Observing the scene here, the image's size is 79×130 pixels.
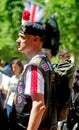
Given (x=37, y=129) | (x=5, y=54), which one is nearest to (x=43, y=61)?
(x=37, y=129)

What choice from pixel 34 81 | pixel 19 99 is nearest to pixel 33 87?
pixel 34 81

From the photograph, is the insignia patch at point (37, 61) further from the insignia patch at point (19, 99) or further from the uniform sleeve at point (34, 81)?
the insignia patch at point (19, 99)

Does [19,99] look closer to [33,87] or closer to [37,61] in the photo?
[33,87]

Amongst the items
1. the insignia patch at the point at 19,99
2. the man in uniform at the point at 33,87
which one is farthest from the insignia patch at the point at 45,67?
the insignia patch at the point at 19,99

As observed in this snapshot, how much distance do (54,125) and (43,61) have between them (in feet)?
1.74

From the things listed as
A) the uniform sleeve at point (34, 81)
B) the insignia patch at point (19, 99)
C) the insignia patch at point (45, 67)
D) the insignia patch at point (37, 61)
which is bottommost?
the insignia patch at point (19, 99)

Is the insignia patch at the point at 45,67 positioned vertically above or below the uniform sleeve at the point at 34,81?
above

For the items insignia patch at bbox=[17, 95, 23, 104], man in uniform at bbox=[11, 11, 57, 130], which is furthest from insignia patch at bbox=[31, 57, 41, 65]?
insignia patch at bbox=[17, 95, 23, 104]

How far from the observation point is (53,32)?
4160mm

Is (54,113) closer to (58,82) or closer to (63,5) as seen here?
(58,82)

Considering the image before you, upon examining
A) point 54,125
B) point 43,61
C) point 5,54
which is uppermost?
point 43,61

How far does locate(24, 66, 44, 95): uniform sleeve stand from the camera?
3.67m

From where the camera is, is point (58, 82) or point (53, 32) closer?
point (58, 82)

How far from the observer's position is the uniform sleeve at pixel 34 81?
3670 mm
